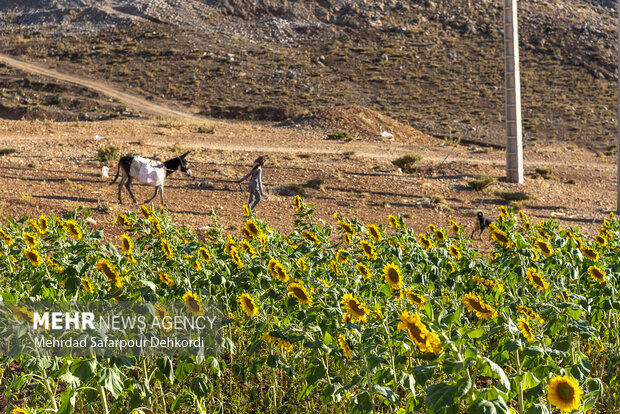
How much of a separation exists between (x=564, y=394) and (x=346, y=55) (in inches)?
1911

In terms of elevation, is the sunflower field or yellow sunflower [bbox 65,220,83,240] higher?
yellow sunflower [bbox 65,220,83,240]

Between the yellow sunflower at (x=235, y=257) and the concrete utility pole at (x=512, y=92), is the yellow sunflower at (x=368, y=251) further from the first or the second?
the concrete utility pole at (x=512, y=92)

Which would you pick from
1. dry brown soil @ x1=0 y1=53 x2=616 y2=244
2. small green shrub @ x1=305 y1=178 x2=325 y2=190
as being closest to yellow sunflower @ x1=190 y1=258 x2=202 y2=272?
dry brown soil @ x1=0 y1=53 x2=616 y2=244

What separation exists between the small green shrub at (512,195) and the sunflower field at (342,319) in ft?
39.5

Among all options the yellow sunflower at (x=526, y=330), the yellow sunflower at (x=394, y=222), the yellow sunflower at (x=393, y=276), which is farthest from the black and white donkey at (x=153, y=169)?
the yellow sunflower at (x=526, y=330)

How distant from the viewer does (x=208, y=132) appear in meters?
28.6

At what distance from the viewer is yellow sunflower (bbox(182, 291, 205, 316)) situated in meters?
4.60

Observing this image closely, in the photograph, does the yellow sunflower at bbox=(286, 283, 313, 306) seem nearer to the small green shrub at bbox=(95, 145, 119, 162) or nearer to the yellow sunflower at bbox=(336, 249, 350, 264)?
the yellow sunflower at bbox=(336, 249, 350, 264)

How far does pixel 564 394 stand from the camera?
2828 millimetres

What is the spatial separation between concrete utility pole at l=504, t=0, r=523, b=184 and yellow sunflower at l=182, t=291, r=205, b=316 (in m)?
17.7

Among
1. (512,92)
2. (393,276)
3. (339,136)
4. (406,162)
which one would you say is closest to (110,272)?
(393,276)

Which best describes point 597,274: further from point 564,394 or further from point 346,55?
point 346,55

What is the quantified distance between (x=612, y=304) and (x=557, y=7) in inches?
2273

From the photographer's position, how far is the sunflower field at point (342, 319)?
355 centimetres
